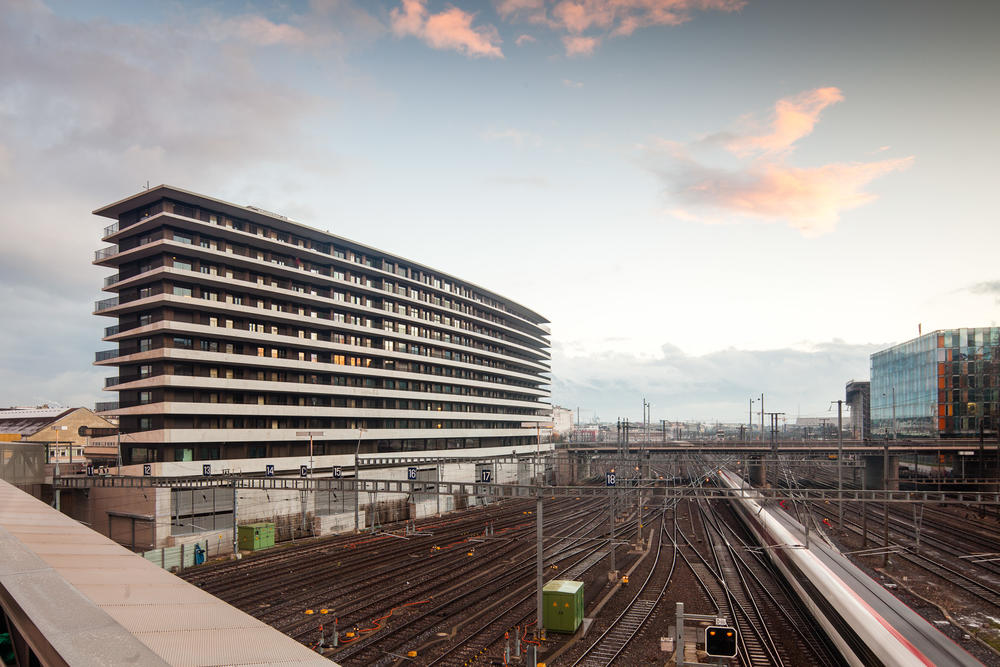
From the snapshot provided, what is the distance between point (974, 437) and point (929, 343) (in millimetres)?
14851

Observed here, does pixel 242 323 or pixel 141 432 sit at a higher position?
pixel 242 323

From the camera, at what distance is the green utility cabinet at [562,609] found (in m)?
25.0

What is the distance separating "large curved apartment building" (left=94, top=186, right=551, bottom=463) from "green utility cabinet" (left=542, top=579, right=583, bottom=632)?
127 ft

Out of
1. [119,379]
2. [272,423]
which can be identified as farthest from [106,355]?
[272,423]

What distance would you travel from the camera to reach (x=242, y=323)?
189ft

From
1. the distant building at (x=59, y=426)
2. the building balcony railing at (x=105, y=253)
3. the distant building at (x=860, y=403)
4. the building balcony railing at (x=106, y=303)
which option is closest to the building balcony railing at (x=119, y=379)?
the building balcony railing at (x=106, y=303)

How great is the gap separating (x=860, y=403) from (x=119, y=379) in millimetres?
147183

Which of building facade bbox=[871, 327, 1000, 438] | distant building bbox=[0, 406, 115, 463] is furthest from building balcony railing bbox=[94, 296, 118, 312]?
building facade bbox=[871, 327, 1000, 438]

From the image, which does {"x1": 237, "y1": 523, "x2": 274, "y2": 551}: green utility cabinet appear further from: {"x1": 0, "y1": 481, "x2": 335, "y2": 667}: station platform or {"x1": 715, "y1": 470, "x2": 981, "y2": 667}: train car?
{"x1": 0, "y1": 481, "x2": 335, "y2": 667}: station platform

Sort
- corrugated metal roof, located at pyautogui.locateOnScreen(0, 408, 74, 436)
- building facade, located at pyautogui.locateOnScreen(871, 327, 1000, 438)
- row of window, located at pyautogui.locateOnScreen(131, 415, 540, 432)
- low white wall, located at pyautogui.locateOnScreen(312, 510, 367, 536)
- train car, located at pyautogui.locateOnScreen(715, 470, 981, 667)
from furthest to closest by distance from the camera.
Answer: corrugated metal roof, located at pyautogui.locateOnScreen(0, 408, 74, 436) < building facade, located at pyautogui.locateOnScreen(871, 327, 1000, 438) < row of window, located at pyautogui.locateOnScreen(131, 415, 540, 432) < low white wall, located at pyautogui.locateOnScreen(312, 510, 367, 536) < train car, located at pyautogui.locateOnScreen(715, 470, 981, 667)

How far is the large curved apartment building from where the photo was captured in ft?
171

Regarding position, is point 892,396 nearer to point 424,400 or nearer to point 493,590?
point 424,400

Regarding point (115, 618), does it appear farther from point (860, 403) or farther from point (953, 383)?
point (860, 403)

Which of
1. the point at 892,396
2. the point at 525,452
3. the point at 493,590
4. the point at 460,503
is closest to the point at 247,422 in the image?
the point at 460,503
